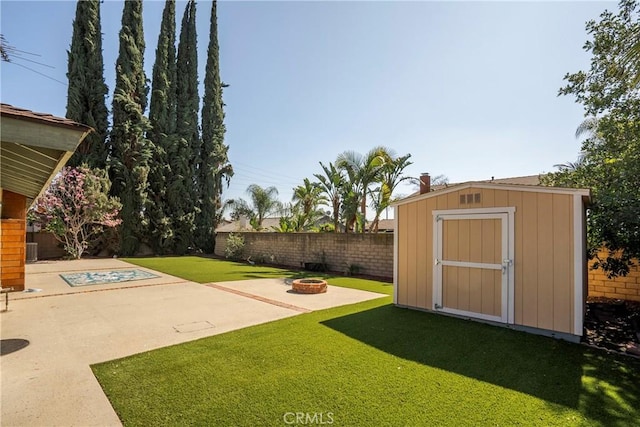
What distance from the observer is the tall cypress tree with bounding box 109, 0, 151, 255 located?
20766 millimetres

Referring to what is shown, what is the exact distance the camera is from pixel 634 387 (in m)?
3.43

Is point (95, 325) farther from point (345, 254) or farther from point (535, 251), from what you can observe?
point (345, 254)

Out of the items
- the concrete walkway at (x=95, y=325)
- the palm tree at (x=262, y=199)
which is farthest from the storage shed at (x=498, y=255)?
the palm tree at (x=262, y=199)

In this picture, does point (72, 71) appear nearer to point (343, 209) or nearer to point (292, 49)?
point (292, 49)

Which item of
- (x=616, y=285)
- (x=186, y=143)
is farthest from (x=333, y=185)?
(x=186, y=143)

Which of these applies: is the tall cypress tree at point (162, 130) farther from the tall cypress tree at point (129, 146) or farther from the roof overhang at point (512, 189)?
the roof overhang at point (512, 189)

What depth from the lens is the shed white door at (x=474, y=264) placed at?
548cm

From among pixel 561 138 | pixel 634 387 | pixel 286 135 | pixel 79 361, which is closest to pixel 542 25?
pixel 561 138

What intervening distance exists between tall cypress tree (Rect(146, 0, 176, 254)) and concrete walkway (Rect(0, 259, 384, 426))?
11.7 m

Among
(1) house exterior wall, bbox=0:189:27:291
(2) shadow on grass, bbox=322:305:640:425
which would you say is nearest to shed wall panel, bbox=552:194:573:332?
(2) shadow on grass, bbox=322:305:640:425

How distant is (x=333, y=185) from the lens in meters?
15.6

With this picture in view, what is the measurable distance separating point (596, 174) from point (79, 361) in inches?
413

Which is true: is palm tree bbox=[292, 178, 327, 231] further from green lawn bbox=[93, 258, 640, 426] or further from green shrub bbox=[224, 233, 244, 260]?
green lawn bbox=[93, 258, 640, 426]

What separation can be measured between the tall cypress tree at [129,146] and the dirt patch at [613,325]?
2268 cm
